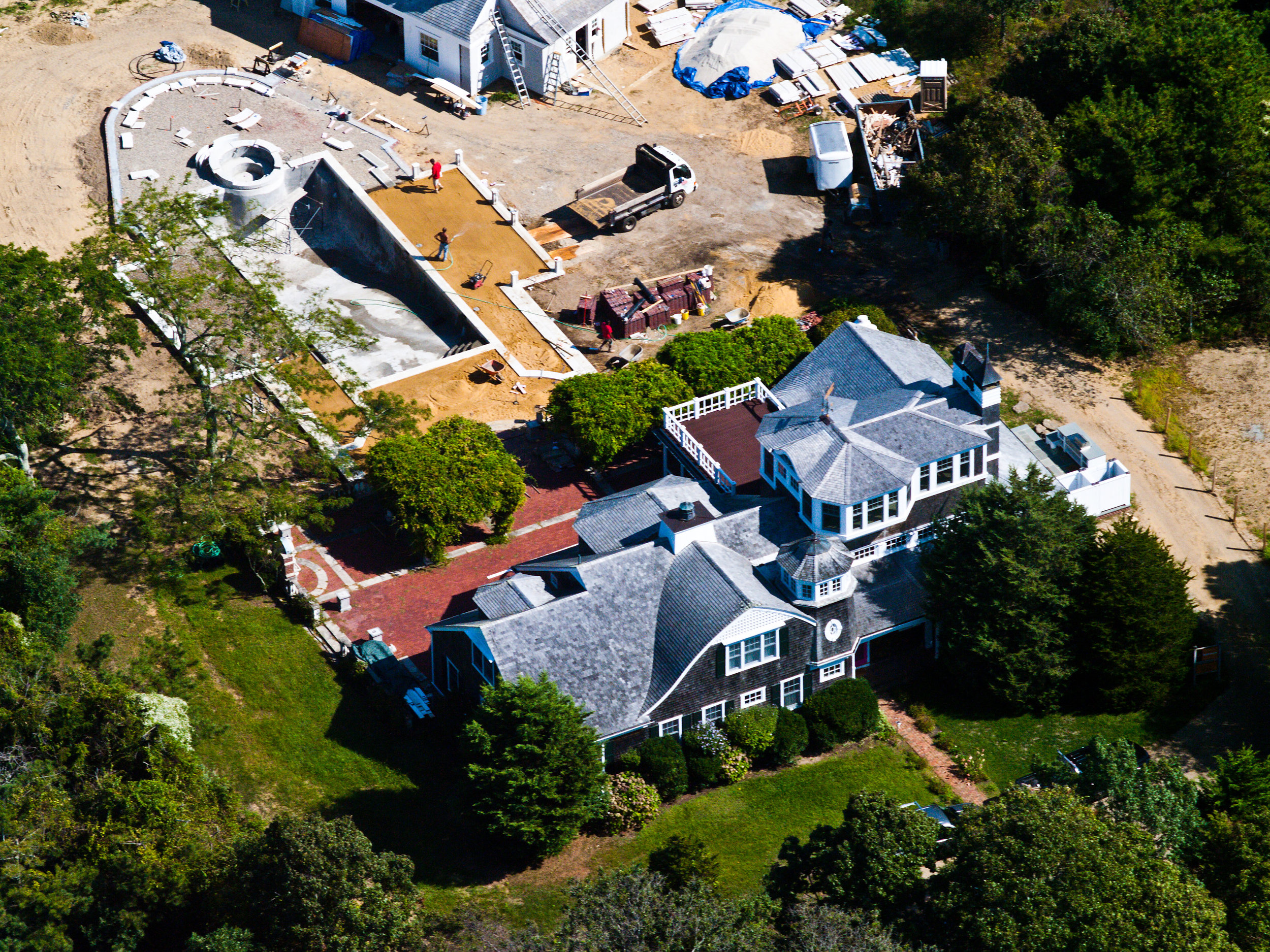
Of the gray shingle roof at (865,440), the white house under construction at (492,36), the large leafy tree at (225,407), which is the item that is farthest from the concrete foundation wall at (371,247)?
the gray shingle roof at (865,440)

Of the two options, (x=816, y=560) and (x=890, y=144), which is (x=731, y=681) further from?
(x=890, y=144)

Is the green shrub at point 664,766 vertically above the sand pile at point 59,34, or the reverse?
the sand pile at point 59,34

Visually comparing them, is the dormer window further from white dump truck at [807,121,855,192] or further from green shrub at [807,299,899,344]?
white dump truck at [807,121,855,192]

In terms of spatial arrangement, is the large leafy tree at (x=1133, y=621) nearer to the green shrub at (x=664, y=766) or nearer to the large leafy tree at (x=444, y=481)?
the green shrub at (x=664, y=766)

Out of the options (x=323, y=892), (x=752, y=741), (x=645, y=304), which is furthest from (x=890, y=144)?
(x=323, y=892)

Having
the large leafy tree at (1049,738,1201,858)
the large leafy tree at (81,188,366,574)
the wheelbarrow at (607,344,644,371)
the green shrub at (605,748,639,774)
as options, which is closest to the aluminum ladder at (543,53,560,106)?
the wheelbarrow at (607,344,644,371)

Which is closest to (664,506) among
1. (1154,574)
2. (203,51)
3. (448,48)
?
(1154,574)
